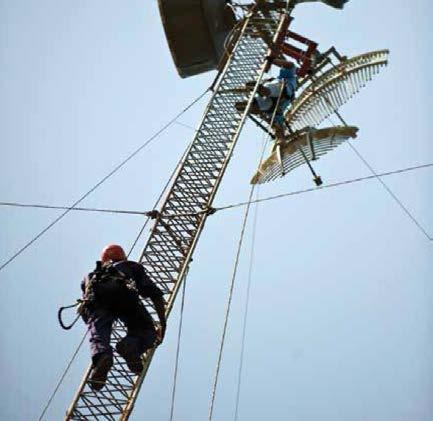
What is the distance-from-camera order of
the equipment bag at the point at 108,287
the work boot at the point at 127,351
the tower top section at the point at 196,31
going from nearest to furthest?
the work boot at the point at 127,351 < the equipment bag at the point at 108,287 < the tower top section at the point at 196,31

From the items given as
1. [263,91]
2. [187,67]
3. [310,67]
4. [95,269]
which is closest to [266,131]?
[263,91]

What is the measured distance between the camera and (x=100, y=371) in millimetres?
8570

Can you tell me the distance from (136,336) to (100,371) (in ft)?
1.98

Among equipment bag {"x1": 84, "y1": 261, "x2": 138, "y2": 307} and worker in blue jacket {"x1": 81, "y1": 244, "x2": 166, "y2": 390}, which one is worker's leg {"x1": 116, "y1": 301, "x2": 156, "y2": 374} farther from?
equipment bag {"x1": 84, "y1": 261, "x2": 138, "y2": 307}

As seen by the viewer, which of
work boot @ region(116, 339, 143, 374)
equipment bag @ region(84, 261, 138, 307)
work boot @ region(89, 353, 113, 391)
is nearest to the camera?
work boot @ region(89, 353, 113, 391)

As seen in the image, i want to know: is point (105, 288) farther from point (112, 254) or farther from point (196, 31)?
point (196, 31)

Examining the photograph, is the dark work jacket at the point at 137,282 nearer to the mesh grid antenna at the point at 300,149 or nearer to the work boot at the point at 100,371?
the work boot at the point at 100,371

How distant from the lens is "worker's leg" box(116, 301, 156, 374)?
27.9ft

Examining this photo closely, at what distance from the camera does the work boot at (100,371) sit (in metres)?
8.38

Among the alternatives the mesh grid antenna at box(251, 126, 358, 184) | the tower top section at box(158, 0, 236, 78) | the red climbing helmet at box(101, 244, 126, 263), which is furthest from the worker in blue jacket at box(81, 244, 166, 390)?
the tower top section at box(158, 0, 236, 78)

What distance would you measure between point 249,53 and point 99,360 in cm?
865

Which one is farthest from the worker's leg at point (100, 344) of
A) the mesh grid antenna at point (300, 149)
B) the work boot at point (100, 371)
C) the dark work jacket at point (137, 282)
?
the mesh grid antenna at point (300, 149)

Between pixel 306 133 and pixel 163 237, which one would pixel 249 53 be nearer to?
pixel 306 133

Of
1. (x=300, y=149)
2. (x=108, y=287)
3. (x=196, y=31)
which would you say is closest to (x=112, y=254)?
(x=108, y=287)
